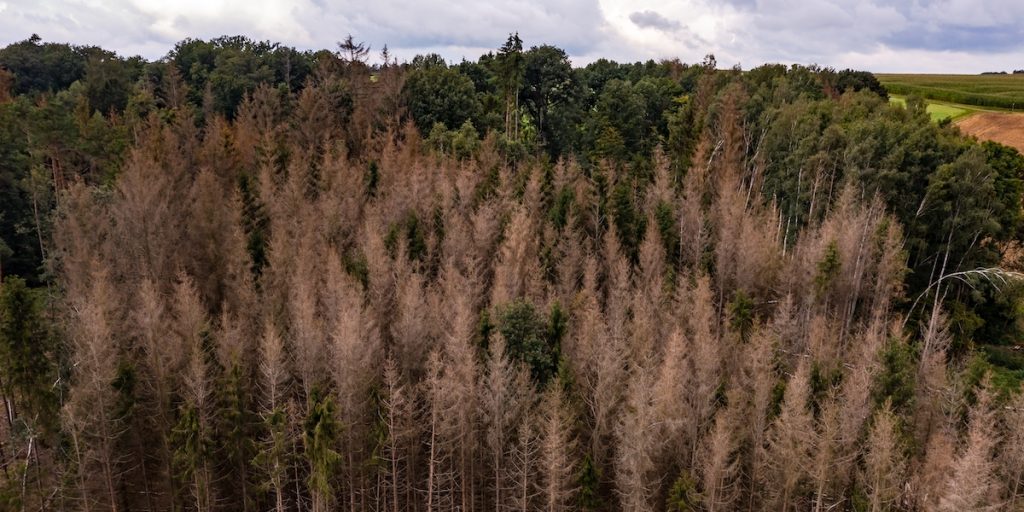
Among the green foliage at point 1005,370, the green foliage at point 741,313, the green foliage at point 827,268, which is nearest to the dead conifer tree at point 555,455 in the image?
the green foliage at point 741,313

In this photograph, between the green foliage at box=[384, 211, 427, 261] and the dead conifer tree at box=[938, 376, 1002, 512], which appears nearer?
the dead conifer tree at box=[938, 376, 1002, 512]

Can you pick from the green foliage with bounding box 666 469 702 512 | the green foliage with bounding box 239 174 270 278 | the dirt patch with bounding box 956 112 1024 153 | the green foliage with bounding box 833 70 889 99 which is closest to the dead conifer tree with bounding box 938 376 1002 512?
the green foliage with bounding box 666 469 702 512

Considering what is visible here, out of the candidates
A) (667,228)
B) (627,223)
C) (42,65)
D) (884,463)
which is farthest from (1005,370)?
(42,65)

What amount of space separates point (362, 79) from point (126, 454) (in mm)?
56730

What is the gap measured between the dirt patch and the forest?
1748 centimetres

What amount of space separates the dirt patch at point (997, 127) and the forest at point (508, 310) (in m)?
17.5

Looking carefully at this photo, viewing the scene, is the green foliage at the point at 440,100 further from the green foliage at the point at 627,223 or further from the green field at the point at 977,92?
the green field at the point at 977,92

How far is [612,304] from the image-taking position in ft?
128

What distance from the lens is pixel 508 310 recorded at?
32.7 meters

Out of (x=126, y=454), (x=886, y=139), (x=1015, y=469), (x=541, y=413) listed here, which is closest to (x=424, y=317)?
(x=541, y=413)

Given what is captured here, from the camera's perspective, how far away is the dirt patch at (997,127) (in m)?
68.9

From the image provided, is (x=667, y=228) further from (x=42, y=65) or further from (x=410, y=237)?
(x=42, y=65)

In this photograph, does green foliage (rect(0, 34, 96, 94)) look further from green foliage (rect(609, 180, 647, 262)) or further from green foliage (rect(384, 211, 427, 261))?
green foliage (rect(609, 180, 647, 262))

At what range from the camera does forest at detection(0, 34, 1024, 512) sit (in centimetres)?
2906
